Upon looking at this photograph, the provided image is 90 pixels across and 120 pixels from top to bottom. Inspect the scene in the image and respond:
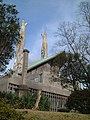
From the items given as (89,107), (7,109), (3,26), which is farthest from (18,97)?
(7,109)

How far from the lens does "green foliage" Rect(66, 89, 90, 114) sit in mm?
20120

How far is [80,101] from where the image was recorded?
20312 mm

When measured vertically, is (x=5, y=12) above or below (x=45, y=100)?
above

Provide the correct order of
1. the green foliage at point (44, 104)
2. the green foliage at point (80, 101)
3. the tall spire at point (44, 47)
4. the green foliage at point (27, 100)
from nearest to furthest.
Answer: the green foliage at point (80, 101)
the green foliage at point (27, 100)
the green foliage at point (44, 104)
the tall spire at point (44, 47)

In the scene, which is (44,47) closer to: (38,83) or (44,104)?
(38,83)

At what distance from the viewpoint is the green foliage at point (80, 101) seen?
20120mm

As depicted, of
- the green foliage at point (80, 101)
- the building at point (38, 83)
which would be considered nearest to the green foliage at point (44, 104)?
the building at point (38, 83)

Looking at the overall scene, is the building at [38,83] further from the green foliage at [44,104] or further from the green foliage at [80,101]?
the green foliage at [80,101]

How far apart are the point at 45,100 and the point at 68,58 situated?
198 inches

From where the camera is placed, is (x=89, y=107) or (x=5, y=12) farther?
(x=89, y=107)

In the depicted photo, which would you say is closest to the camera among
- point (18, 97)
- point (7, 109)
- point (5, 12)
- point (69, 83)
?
point (7, 109)

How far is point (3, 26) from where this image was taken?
15836 millimetres

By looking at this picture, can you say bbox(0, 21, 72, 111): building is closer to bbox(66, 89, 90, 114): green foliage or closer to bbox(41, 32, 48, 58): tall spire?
bbox(66, 89, 90, 114): green foliage

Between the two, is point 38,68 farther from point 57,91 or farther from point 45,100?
point 45,100
